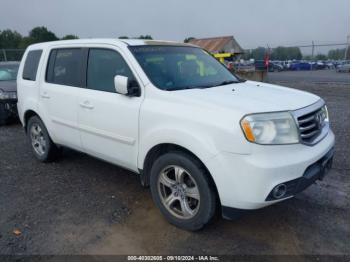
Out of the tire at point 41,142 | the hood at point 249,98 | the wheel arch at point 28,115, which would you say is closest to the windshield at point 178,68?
the hood at point 249,98

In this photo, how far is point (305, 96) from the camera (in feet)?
11.1

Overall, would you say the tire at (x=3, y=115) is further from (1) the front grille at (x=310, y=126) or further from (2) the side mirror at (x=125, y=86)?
(1) the front grille at (x=310, y=126)

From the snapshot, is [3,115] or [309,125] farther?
[3,115]

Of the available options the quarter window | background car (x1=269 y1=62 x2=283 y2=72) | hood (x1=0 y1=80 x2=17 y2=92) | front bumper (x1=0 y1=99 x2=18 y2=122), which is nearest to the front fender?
the quarter window

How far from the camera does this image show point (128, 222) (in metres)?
3.42

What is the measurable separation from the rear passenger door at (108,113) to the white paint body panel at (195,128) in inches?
0.4

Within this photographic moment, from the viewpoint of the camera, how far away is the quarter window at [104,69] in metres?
3.64

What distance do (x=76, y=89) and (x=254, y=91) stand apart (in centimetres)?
219

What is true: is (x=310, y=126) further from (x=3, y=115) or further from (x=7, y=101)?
(x=3, y=115)

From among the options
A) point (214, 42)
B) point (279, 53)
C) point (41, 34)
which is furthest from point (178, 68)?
point (41, 34)

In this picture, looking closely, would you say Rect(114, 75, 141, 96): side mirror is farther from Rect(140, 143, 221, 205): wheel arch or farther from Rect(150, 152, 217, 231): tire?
Rect(150, 152, 217, 231): tire

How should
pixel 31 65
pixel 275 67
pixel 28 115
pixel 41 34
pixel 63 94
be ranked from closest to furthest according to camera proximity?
pixel 63 94 → pixel 31 65 → pixel 28 115 → pixel 275 67 → pixel 41 34

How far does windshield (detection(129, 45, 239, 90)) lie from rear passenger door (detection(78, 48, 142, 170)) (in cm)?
23

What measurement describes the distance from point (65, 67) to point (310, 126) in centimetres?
319
